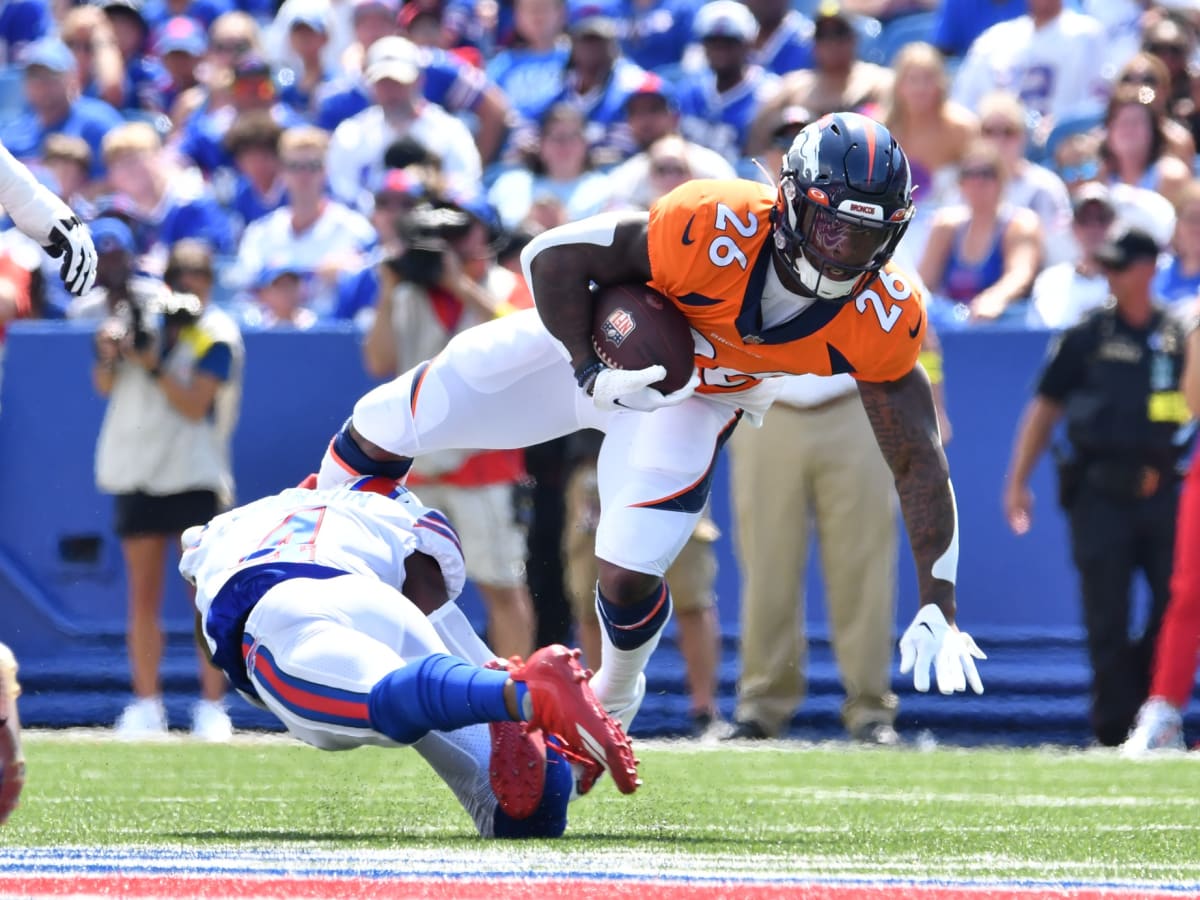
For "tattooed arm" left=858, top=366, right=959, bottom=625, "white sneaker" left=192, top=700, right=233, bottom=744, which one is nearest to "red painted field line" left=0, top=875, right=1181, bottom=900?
"tattooed arm" left=858, top=366, right=959, bottom=625

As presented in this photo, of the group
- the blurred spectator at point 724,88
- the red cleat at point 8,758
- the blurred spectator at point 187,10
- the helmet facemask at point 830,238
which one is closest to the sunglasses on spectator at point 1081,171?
the blurred spectator at point 724,88

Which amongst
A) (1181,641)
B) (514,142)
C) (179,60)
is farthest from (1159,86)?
(179,60)

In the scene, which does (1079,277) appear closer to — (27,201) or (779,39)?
(779,39)

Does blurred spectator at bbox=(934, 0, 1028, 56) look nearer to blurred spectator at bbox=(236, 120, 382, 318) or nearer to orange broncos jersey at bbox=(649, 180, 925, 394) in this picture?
blurred spectator at bbox=(236, 120, 382, 318)

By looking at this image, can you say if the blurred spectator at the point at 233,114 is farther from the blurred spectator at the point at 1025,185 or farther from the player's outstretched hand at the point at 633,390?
the player's outstretched hand at the point at 633,390

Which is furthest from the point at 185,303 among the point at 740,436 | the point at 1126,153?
the point at 1126,153

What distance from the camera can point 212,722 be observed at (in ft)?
26.2

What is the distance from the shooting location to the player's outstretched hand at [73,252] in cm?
502

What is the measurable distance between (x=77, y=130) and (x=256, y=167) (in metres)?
1.46

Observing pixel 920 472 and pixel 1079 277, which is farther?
pixel 1079 277

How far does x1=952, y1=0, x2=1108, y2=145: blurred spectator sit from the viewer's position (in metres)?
9.49

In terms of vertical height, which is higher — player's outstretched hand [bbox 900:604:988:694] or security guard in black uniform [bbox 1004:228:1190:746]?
player's outstretched hand [bbox 900:604:988:694]

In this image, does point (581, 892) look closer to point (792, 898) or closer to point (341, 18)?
point (792, 898)

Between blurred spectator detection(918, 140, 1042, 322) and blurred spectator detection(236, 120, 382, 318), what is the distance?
2579mm
